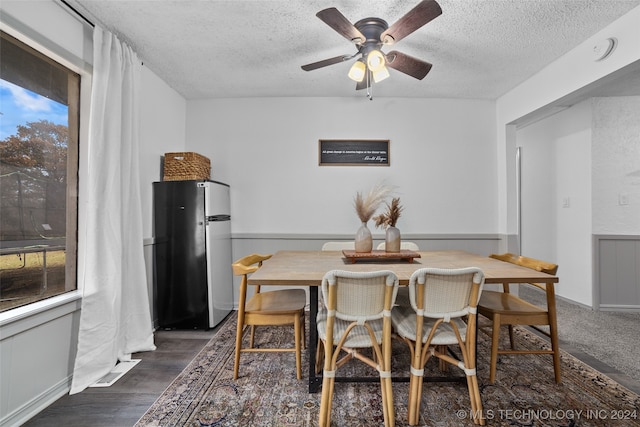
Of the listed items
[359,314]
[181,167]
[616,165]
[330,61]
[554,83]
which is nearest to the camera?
[359,314]

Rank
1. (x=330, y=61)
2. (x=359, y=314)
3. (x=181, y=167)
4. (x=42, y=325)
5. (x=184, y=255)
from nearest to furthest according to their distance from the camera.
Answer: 1. (x=359, y=314)
2. (x=42, y=325)
3. (x=330, y=61)
4. (x=184, y=255)
5. (x=181, y=167)

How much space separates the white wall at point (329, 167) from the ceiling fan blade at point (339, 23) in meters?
1.71

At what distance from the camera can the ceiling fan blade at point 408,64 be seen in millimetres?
2016

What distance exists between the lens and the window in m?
1.69

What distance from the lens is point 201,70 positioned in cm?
285

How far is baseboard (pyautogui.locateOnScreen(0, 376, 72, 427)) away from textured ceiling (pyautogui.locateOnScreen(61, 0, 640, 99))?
2380 millimetres

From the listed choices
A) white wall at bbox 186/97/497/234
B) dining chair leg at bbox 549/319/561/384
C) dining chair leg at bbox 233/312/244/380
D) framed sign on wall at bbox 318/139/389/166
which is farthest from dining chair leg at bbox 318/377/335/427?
framed sign on wall at bbox 318/139/389/166

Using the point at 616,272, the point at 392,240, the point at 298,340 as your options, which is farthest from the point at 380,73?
the point at 616,272

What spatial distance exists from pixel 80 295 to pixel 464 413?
8.02 feet

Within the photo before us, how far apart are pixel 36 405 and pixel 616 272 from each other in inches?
203

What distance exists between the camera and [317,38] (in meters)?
2.33

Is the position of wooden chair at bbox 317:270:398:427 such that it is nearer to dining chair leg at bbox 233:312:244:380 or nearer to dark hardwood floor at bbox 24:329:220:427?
dining chair leg at bbox 233:312:244:380

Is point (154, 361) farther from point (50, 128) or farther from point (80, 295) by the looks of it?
point (50, 128)

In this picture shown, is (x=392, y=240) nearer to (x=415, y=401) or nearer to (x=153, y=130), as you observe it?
(x=415, y=401)
